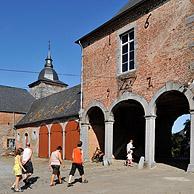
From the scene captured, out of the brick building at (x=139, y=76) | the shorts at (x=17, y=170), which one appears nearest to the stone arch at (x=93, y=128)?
the brick building at (x=139, y=76)

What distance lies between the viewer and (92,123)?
20922 millimetres

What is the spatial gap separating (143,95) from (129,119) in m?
6.65

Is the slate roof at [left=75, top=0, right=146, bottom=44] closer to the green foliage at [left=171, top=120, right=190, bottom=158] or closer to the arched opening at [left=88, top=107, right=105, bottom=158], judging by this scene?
the arched opening at [left=88, top=107, right=105, bottom=158]

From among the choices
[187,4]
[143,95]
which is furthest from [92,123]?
[187,4]

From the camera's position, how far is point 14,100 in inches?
1492

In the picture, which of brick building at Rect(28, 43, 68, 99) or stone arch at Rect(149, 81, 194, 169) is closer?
stone arch at Rect(149, 81, 194, 169)

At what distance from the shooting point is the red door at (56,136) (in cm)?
2553

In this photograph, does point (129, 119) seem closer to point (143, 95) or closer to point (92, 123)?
point (92, 123)

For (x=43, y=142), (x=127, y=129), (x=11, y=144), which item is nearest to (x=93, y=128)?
(x=127, y=129)

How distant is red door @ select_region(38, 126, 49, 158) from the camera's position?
27830mm

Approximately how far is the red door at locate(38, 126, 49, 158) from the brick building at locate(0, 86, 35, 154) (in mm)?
7044

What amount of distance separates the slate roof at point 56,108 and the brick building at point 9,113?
955 mm

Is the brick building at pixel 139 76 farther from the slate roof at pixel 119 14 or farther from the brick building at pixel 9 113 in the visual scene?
the brick building at pixel 9 113

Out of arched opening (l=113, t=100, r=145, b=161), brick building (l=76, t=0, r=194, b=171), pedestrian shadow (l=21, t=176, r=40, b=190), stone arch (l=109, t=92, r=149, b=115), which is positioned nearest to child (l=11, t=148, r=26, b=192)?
pedestrian shadow (l=21, t=176, r=40, b=190)
